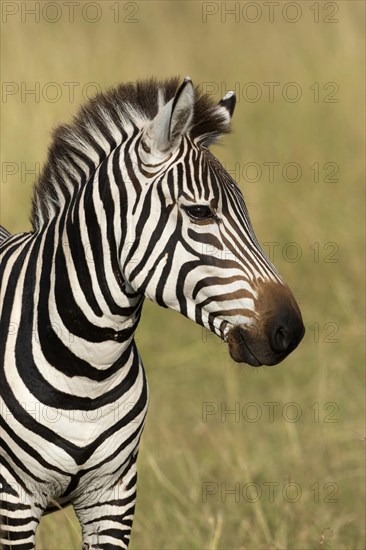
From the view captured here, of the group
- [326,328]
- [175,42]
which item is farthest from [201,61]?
[326,328]

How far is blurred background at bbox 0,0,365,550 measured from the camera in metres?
7.05

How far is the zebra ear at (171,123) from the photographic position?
153 inches

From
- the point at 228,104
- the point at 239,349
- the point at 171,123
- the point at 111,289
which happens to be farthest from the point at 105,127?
the point at 239,349

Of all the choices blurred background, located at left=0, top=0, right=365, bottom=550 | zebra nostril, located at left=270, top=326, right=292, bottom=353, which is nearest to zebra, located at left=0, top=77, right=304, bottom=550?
zebra nostril, located at left=270, top=326, right=292, bottom=353

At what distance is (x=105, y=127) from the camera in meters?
4.21

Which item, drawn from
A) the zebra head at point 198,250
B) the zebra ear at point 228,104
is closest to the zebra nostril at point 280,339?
the zebra head at point 198,250

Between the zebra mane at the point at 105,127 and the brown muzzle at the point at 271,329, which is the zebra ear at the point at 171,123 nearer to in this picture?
the zebra mane at the point at 105,127

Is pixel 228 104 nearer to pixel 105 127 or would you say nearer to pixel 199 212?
pixel 105 127

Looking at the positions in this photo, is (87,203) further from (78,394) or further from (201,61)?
(201,61)

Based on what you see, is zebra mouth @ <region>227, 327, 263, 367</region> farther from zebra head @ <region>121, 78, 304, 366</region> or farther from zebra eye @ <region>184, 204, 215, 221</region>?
zebra eye @ <region>184, 204, 215, 221</region>

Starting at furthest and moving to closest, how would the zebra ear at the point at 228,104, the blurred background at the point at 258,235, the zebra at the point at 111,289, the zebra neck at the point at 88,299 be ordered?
the blurred background at the point at 258,235, the zebra ear at the point at 228,104, the zebra neck at the point at 88,299, the zebra at the point at 111,289

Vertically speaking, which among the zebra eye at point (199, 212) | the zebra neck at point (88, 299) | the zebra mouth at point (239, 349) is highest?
the zebra eye at point (199, 212)

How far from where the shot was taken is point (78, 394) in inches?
163

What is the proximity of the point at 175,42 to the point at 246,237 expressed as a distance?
976 cm
